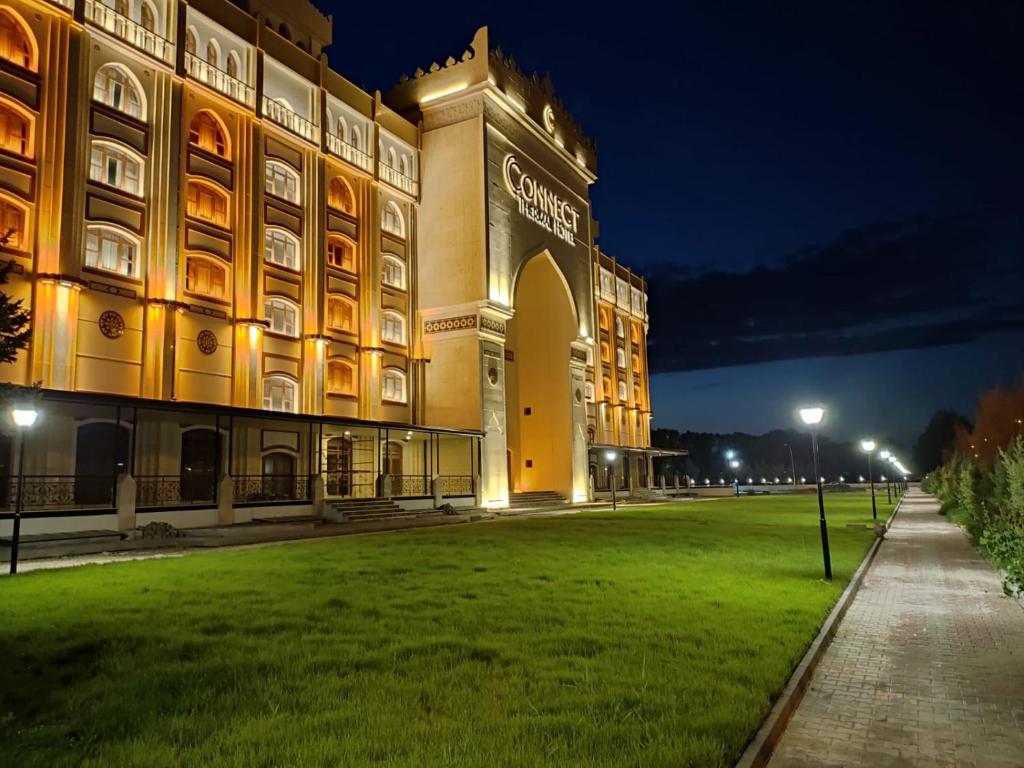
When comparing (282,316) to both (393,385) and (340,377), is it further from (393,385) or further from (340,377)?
(393,385)

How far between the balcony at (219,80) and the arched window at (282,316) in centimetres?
830

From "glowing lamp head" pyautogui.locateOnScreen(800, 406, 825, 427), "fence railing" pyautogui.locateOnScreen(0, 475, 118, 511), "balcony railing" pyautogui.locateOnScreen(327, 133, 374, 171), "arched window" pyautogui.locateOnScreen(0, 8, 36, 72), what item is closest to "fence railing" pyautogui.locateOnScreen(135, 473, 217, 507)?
"fence railing" pyautogui.locateOnScreen(0, 475, 118, 511)

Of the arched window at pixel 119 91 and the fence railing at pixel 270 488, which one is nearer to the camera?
the arched window at pixel 119 91

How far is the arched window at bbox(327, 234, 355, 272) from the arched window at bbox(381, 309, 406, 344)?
3.08 meters

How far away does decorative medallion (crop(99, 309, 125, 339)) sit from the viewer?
944 inches

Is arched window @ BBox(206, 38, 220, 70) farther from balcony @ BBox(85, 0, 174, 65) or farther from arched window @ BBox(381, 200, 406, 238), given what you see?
arched window @ BBox(381, 200, 406, 238)

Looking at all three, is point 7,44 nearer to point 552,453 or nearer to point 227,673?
point 227,673

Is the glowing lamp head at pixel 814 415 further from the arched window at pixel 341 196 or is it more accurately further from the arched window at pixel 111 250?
the arched window at pixel 341 196

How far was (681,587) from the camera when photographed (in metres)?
11.3

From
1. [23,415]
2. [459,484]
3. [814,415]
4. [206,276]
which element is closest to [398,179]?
[206,276]

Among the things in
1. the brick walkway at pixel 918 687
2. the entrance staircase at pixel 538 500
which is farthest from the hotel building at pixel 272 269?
the brick walkway at pixel 918 687

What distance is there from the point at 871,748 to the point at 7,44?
28.9 meters

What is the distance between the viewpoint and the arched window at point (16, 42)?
2273 centimetres

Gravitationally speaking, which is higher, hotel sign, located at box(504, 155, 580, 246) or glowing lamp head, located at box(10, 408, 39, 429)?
hotel sign, located at box(504, 155, 580, 246)
